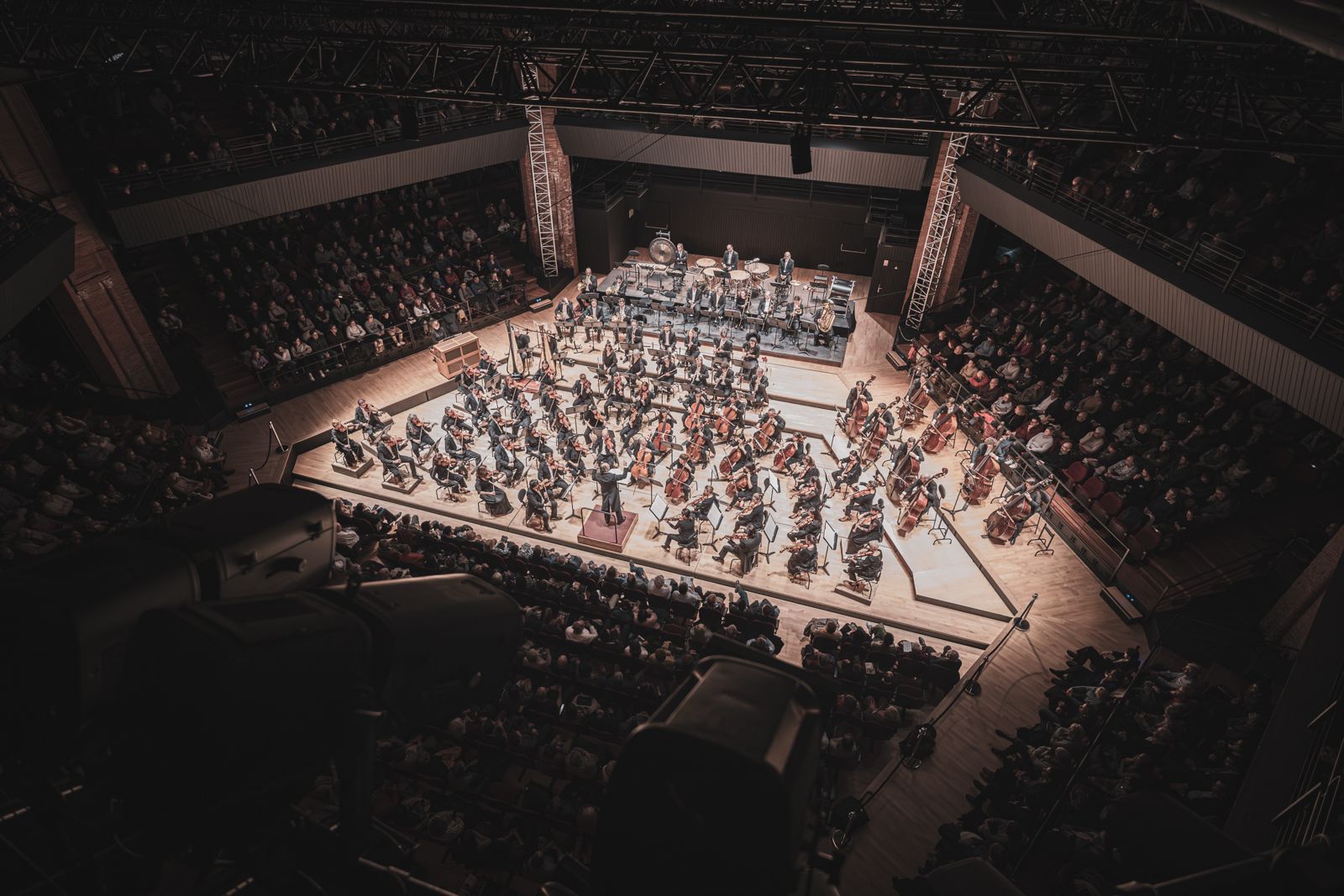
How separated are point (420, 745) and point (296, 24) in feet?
49.9

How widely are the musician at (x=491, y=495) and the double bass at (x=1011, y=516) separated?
921 centimetres

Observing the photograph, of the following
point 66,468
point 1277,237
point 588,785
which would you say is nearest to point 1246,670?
point 1277,237

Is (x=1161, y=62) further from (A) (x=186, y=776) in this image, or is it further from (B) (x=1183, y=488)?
(A) (x=186, y=776)

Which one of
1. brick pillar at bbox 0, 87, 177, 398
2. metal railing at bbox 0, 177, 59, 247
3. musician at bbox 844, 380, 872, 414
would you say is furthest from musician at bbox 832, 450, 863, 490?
metal railing at bbox 0, 177, 59, 247

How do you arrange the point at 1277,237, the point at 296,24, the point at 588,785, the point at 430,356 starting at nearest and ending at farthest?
the point at 588,785
the point at 1277,237
the point at 296,24
the point at 430,356

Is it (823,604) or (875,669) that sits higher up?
(875,669)

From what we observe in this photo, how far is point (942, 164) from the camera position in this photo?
643 inches

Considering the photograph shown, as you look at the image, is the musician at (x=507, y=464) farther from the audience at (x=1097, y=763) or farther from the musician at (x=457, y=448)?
the audience at (x=1097, y=763)

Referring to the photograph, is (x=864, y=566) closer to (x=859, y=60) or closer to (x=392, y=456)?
(x=859, y=60)

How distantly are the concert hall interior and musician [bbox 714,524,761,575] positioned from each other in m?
0.38

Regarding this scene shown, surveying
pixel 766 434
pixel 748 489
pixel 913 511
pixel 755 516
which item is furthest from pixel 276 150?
pixel 913 511

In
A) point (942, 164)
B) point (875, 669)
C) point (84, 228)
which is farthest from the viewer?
point (942, 164)

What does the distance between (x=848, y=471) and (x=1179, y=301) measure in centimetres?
600

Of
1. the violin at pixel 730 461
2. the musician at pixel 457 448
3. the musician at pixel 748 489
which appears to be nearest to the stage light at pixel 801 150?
the musician at pixel 748 489
